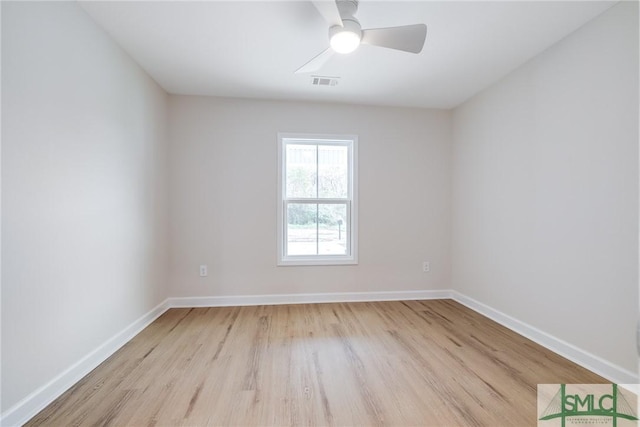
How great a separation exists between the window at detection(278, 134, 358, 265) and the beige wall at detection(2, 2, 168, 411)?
1624mm

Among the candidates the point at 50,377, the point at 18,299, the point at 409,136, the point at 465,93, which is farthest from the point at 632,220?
the point at 50,377

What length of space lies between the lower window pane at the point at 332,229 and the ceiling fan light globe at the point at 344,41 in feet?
6.67

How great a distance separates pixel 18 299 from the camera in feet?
4.72

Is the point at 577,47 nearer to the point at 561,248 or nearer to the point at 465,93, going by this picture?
the point at 465,93

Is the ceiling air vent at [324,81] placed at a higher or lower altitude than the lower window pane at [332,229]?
higher

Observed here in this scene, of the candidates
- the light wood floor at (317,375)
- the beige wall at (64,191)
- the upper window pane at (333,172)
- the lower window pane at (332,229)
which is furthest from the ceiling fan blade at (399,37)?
the light wood floor at (317,375)

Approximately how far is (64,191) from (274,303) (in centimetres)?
236

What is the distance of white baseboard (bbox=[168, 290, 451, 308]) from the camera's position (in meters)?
3.33

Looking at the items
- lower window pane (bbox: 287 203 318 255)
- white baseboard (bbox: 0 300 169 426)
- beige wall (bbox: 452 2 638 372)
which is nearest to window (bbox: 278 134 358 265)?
lower window pane (bbox: 287 203 318 255)

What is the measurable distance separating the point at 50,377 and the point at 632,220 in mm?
3719

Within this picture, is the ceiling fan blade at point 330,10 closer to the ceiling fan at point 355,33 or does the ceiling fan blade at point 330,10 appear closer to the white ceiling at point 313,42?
the ceiling fan at point 355,33

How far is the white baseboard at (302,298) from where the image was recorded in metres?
3.33

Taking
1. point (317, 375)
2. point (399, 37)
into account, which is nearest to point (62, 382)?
point (317, 375)

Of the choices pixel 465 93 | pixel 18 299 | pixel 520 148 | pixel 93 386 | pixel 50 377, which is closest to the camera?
pixel 18 299
